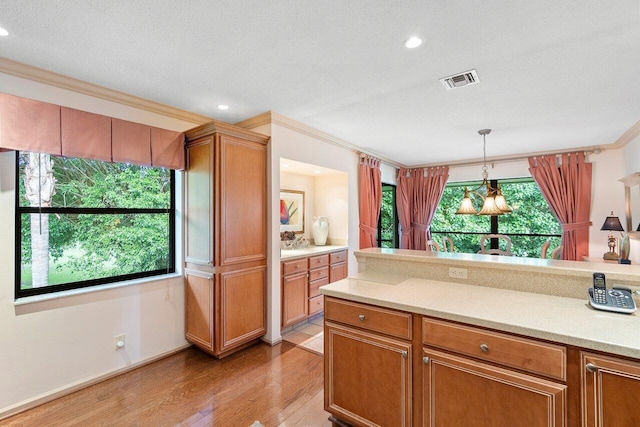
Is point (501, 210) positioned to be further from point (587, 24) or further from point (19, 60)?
point (19, 60)

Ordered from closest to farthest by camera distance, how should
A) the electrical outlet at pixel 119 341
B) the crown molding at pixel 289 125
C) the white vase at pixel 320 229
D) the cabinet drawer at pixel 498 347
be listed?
the cabinet drawer at pixel 498 347, the electrical outlet at pixel 119 341, the crown molding at pixel 289 125, the white vase at pixel 320 229

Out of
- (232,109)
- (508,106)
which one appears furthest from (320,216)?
(508,106)

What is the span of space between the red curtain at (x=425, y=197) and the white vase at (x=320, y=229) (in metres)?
2.50

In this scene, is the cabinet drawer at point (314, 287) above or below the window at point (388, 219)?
below

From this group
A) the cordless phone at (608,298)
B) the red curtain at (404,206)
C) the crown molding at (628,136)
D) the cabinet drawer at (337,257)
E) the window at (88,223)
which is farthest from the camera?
the red curtain at (404,206)

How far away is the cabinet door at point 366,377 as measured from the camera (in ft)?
5.46

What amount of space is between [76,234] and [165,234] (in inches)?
29.5

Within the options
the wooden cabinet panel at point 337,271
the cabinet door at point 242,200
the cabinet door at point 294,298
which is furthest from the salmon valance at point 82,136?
the wooden cabinet panel at point 337,271

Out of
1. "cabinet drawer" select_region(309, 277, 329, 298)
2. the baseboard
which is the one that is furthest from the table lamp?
the baseboard

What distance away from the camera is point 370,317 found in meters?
1.78

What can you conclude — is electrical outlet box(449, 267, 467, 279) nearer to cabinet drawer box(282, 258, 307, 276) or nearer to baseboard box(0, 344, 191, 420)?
cabinet drawer box(282, 258, 307, 276)

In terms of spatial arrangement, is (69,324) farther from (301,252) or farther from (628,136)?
(628,136)

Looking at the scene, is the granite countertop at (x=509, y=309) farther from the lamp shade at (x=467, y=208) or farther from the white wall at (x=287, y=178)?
the lamp shade at (x=467, y=208)

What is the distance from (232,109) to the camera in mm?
3062
